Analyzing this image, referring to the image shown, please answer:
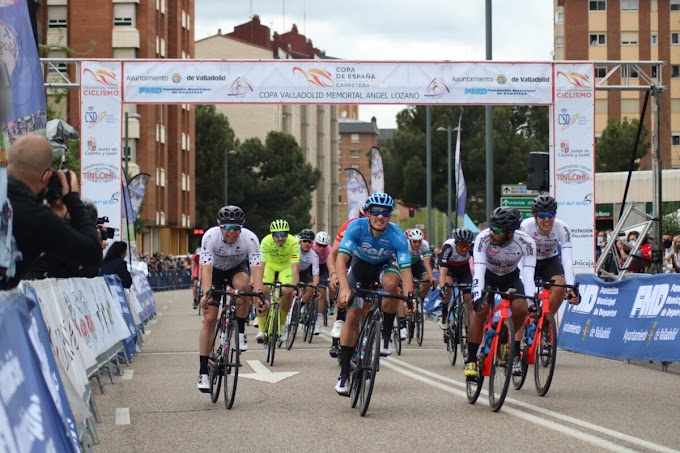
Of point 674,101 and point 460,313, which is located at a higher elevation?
point 674,101

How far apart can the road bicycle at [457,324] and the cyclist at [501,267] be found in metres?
2.74

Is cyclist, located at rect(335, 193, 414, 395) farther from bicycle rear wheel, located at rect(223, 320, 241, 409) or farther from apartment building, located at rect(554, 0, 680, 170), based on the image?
apartment building, located at rect(554, 0, 680, 170)

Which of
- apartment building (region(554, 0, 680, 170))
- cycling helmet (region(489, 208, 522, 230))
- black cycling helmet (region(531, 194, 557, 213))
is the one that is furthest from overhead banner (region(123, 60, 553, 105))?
apartment building (region(554, 0, 680, 170))

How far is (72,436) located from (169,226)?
7765 cm

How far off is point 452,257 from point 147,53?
192 ft

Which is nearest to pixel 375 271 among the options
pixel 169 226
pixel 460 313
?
pixel 460 313

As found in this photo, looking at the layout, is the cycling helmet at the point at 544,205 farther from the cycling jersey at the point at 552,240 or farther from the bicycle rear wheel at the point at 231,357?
the bicycle rear wheel at the point at 231,357

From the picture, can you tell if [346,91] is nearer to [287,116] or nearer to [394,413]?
[394,413]

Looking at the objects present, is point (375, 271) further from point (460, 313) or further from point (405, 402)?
point (460, 313)

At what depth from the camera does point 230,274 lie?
12766 millimetres

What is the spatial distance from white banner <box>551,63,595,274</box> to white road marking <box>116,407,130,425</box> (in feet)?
47.4

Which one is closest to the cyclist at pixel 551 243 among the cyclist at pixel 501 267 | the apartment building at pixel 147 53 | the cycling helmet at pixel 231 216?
the cyclist at pixel 501 267

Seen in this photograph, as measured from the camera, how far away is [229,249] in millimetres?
12625

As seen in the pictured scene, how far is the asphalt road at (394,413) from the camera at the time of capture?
9.11 meters
